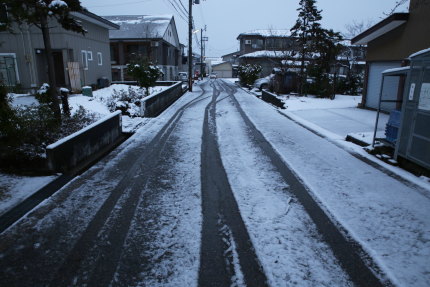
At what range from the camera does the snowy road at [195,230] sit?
3.09 metres

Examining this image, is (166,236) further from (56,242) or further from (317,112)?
(317,112)

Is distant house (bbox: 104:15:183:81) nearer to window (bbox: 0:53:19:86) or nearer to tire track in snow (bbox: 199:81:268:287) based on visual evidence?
window (bbox: 0:53:19:86)

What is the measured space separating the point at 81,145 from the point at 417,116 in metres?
7.32

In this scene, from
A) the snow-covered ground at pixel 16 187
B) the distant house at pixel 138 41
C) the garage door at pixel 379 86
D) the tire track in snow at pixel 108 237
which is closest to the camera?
the tire track in snow at pixel 108 237

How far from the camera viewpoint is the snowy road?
10.1 feet

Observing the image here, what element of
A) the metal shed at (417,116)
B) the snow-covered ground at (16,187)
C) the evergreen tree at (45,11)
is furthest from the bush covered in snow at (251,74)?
the snow-covered ground at (16,187)

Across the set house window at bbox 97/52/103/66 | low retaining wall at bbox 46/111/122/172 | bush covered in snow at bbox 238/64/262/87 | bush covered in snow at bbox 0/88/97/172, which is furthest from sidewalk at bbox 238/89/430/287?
bush covered in snow at bbox 238/64/262/87

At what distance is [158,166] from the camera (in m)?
6.57

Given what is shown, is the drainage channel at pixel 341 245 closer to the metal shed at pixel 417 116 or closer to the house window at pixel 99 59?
the metal shed at pixel 417 116

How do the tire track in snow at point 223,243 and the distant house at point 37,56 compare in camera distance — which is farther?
the distant house at point 37,56

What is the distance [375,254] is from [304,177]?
2.57 m

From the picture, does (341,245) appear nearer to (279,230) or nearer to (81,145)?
(279,230)

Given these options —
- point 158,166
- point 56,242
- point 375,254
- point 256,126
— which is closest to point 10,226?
point 56,242

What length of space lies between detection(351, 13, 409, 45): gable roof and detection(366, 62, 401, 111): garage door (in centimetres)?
144
